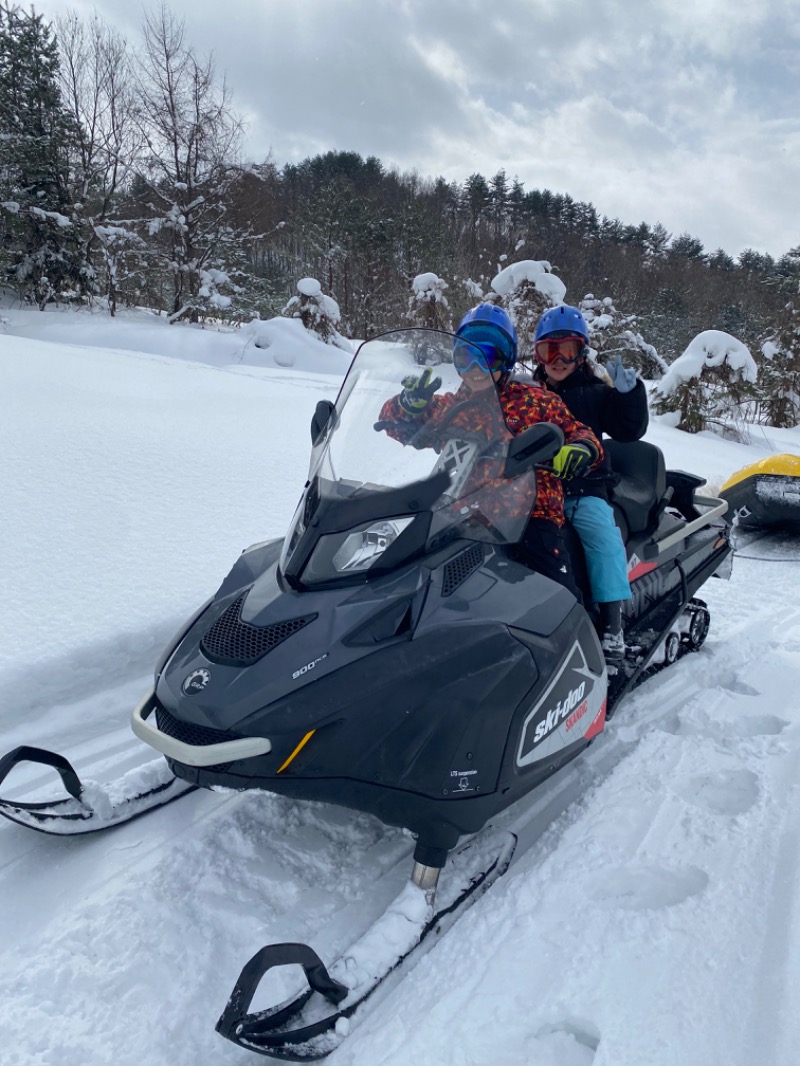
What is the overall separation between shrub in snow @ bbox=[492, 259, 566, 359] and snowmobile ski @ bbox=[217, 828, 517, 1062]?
36.1 ft

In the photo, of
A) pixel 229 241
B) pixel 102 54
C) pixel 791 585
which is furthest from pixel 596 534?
pixel 102 54

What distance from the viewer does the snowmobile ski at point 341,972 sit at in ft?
4.08

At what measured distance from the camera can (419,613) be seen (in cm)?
160

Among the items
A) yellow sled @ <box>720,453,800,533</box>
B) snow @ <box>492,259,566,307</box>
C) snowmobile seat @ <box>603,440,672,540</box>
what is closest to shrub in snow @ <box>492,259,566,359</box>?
snow @ <box>492,259,566,307</box>

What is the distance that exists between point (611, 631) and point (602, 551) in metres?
0.28

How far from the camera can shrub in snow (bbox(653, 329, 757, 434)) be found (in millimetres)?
11250

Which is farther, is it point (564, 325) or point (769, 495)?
point (769, 495)

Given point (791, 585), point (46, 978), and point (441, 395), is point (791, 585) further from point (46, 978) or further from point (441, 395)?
point (46, 978)

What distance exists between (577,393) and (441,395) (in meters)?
1.17

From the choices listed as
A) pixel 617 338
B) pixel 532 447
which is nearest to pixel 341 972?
pixel 532 447

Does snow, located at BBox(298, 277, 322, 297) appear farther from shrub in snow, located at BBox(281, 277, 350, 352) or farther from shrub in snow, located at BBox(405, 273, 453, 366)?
shrub in snow, located at BBox(405, 273, 453, 366)

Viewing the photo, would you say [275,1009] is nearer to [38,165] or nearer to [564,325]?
[564,325]

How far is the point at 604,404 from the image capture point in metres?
2.88

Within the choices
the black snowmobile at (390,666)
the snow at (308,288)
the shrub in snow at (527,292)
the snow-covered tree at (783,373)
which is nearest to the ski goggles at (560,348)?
the black snowmobile at (390,666)
